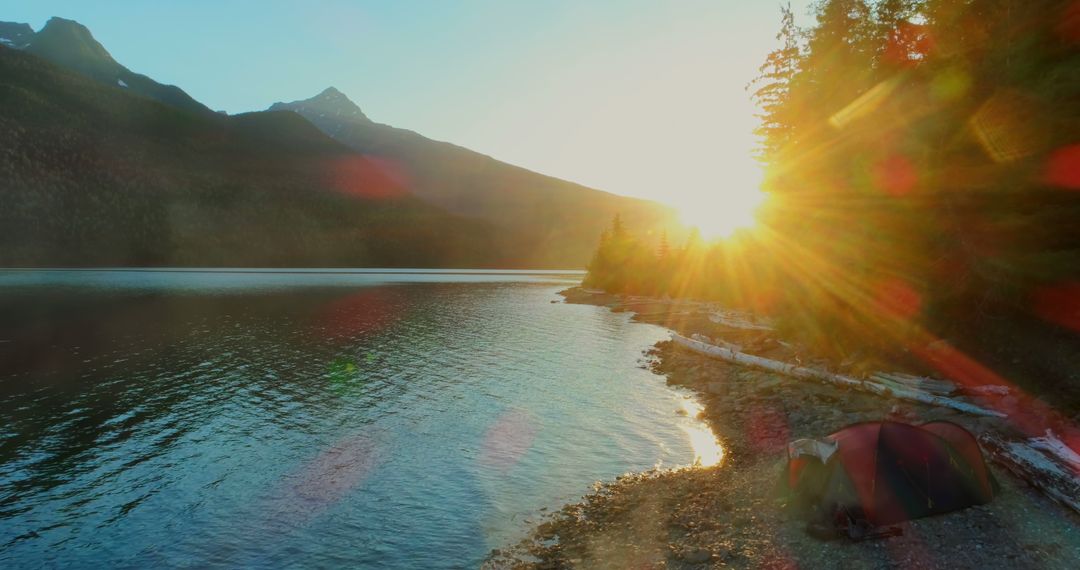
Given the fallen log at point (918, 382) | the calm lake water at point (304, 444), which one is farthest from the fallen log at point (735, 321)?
the fallen log at point (918, 382)

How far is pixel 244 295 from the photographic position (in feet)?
340

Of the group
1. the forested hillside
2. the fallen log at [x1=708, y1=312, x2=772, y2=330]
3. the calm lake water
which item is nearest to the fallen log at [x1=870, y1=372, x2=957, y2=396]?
the forested hillside

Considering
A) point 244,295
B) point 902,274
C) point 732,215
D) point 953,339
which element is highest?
point 732,215

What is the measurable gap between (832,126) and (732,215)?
89.8ft

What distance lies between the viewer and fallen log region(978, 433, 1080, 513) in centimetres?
1269

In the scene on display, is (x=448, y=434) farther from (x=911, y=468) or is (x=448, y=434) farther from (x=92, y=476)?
(x=911, y=468)

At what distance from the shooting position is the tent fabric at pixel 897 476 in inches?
513

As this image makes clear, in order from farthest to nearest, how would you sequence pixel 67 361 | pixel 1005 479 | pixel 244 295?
pixel 244 295 < pixel 67 361 < pixel 1005 479

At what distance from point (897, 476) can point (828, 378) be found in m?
13.6

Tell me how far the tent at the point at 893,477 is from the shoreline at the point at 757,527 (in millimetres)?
382

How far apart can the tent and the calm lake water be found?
6.49 meters

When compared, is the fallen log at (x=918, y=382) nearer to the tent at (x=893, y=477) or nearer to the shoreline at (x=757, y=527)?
the shoreline at (x=757, y=527)

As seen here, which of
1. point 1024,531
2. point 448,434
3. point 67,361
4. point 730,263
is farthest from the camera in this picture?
point 730,263

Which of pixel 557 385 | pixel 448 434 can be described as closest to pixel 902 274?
pixel 557 385
